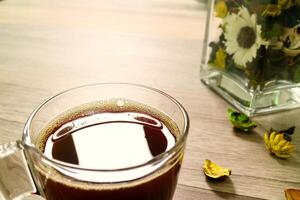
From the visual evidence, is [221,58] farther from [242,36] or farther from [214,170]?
[214,170]

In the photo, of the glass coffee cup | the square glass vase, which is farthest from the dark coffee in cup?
the square glass vase

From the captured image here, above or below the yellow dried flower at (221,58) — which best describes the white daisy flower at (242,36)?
above

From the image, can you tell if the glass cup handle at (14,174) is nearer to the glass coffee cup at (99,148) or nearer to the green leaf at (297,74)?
the glass coffee cup at (99,148)

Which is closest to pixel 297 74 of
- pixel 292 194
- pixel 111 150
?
pixel 292 194

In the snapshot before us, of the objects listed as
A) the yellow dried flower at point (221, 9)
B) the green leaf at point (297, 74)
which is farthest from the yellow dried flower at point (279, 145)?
the yellow dried flower at point (221, 9)

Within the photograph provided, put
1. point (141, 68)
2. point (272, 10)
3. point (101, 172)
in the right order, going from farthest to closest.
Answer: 1. point (141, 68)
2. point (272, 10)
3. point (101, 172)

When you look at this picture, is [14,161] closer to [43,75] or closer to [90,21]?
[43,75]
